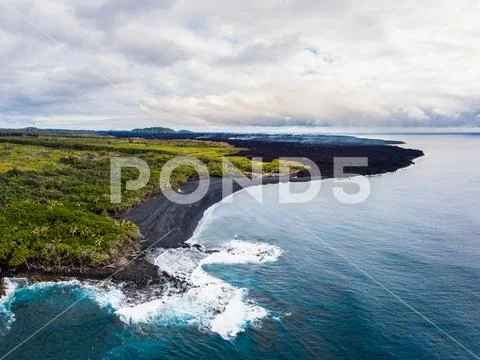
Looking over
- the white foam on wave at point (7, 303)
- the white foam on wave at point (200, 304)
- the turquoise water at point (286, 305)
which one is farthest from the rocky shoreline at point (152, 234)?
the white foam on wave at point (200, 304)

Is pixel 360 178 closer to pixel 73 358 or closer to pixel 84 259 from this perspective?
pixel 84 259

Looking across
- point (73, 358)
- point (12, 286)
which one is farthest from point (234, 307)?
point (12, 286)

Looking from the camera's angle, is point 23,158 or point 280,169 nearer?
point 23,158

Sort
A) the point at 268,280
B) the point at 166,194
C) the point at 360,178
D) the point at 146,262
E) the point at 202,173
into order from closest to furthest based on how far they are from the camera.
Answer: the point at 268,280
the point at 146,262
the point at 166,194
the point at 202,173
the point at 360,178

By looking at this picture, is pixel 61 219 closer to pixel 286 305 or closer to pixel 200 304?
pixel 200 304

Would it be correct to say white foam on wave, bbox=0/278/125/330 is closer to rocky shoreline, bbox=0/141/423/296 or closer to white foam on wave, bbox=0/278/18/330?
white foam on wave, bbox=0/278/18/330

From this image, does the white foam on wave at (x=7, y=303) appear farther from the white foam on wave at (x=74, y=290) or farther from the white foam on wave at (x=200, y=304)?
the white foam on wave at (x=200, y=304)

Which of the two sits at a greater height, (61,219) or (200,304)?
(61,219)

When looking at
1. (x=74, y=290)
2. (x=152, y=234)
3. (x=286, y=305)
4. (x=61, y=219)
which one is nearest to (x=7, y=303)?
(x=74, y=290)
